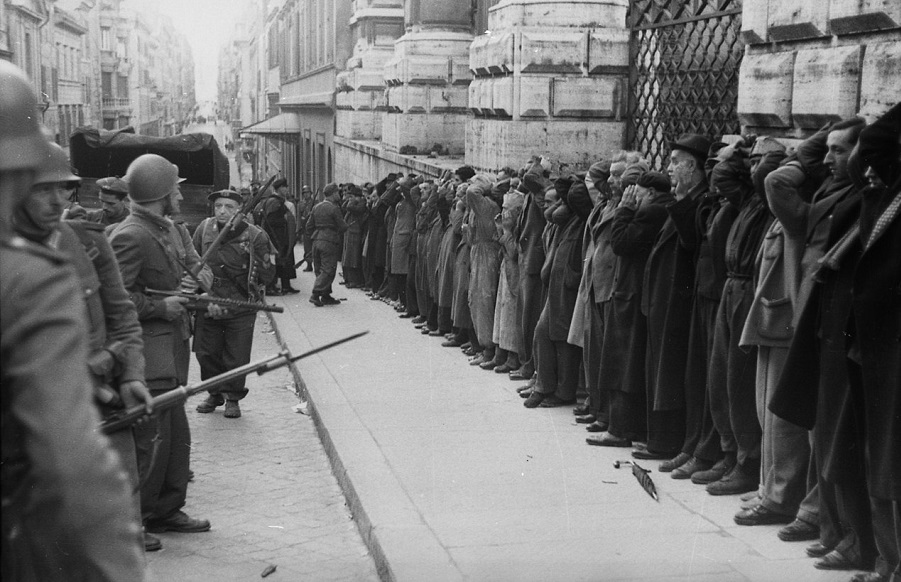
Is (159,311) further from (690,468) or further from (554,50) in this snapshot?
(554,50)

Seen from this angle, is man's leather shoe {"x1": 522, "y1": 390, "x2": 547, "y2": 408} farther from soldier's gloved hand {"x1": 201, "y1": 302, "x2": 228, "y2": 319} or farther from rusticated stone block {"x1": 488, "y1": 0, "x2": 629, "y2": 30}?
rusticated stone block {"x1": 488, "y1": 0, "x2": 629, "y2": 30}

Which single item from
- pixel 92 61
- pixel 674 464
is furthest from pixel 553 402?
pixel 92 61

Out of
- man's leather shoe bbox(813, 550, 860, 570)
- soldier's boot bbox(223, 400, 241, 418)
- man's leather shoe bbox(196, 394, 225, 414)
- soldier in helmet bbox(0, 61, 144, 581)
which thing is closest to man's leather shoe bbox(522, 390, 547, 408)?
soldier's boot bbox(223, 400, 241, 418)

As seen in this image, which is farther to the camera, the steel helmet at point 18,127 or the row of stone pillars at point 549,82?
the row of stone pillars at point 549,82

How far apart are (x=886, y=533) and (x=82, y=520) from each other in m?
3.57

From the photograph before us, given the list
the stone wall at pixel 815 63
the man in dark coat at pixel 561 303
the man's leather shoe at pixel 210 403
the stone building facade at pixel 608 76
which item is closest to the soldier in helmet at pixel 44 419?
the stone wall at pixel 815 63

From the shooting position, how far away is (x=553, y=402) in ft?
28.9

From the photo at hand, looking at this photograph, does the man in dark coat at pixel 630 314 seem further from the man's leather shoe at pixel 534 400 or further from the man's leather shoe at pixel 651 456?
the man's leather shoe at pixel 534 400

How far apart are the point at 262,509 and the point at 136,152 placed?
1227 centimetres

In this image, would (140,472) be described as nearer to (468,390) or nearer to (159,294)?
(159,294)

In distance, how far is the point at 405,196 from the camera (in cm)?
1492

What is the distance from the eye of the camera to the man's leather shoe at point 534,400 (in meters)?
8.76

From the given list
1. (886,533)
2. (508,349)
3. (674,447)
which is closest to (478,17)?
(508,349)

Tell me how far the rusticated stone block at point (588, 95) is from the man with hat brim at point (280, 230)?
5650mm
